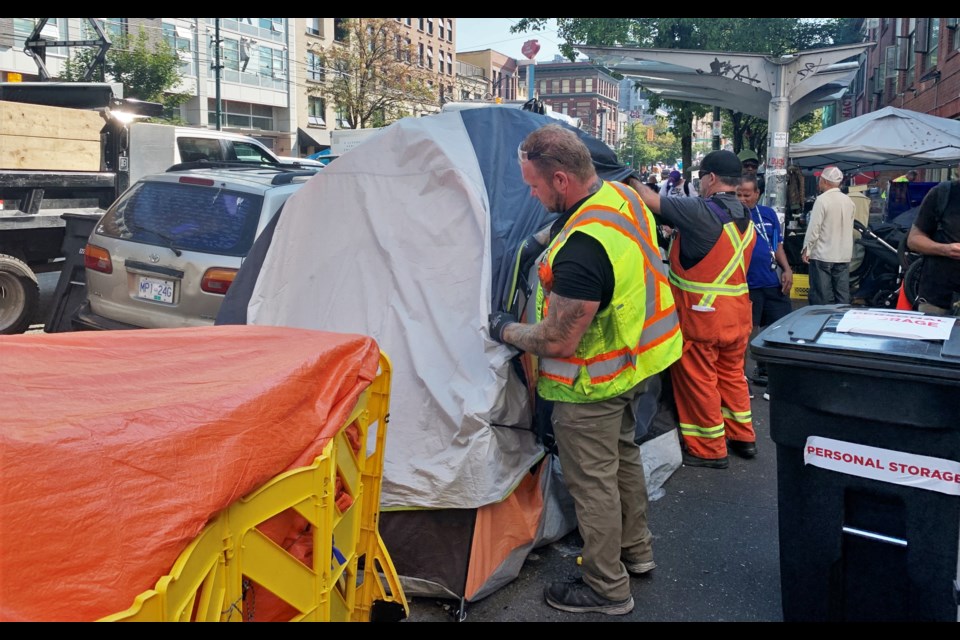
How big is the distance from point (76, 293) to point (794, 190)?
9.45 meters

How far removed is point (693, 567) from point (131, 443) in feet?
8.97

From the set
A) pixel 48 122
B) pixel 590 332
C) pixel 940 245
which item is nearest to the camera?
pixel 590 332

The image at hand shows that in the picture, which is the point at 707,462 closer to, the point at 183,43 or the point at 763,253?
the point at 763,253

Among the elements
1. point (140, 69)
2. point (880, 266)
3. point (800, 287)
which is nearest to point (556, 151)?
point (800, 287)

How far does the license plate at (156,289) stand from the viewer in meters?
5.43

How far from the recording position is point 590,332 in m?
3.07

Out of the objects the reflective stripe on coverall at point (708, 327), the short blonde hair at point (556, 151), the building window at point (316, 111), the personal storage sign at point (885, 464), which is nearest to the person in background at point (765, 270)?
the reflective stripe on coverall at point (708, 327)

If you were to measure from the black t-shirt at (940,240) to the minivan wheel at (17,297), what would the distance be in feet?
25.5

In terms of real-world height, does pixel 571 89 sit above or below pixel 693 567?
above

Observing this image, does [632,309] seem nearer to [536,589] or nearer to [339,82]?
[536,589]

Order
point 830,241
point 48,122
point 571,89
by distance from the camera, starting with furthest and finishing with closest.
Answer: point 571,89 < point 830,241 < point 48,122

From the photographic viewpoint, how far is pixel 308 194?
3.84 meters

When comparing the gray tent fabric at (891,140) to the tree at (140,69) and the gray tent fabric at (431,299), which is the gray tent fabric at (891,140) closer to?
the gray tent fabric at (431,299)

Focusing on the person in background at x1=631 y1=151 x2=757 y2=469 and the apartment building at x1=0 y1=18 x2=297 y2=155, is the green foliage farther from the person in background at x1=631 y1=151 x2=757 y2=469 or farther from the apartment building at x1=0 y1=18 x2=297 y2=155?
the person in background at x1=631 y1=151 x2=757 y2=469
